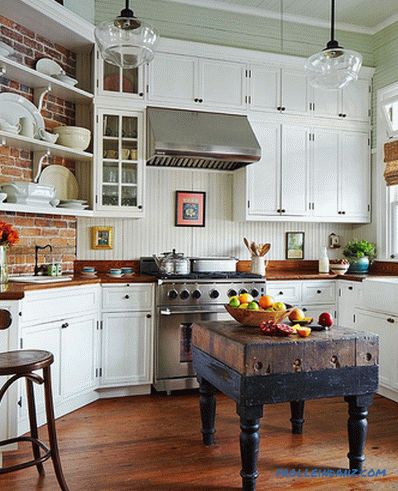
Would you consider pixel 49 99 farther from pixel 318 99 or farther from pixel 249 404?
pixel 249 404

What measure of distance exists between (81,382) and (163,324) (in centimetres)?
79

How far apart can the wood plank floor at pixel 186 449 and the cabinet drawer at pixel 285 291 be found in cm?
98

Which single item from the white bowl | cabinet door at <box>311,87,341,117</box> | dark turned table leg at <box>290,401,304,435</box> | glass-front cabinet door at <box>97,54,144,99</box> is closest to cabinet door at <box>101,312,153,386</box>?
dark turned table leg at <box>290,401,304,435</box>

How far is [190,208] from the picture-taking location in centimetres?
493

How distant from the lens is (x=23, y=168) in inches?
157

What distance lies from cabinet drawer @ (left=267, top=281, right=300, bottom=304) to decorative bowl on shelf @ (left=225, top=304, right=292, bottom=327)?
1.78 meters

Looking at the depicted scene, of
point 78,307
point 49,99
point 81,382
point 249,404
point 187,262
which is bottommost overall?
point 81,382

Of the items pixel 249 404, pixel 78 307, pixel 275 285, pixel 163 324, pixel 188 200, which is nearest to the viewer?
pixel 249 404

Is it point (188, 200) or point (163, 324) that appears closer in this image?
point (163, 324)

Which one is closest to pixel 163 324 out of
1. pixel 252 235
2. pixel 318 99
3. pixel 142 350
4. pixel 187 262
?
pixel 142 350

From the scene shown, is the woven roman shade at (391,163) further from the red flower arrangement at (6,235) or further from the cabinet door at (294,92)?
the red flower arrangement at (6,235)

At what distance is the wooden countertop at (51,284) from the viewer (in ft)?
9.71

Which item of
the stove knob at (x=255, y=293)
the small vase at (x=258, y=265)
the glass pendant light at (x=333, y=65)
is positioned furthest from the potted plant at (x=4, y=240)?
the small vase at (x=258, y=265)

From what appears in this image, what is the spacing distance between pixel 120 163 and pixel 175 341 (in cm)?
162
